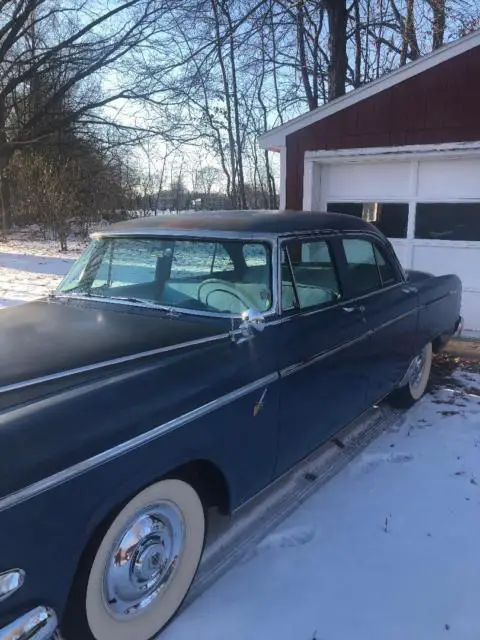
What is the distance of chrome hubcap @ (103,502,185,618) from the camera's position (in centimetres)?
208

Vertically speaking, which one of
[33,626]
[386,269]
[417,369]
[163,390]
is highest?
[386,269]

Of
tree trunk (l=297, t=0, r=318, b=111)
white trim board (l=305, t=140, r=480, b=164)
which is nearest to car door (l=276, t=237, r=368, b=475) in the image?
white trim board (l=305, t=140, r=480, b=164)

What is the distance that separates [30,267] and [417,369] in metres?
11.3

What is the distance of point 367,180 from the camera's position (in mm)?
7812

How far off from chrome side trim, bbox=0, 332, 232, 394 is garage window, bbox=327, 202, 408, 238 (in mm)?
5640

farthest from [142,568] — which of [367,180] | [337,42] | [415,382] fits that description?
[337,42]

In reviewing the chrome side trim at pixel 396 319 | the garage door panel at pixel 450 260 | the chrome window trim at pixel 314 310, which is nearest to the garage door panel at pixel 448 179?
the garage door panel at pixel 450 260

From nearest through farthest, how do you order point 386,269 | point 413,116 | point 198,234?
point 198,234 → point 386,269 → point 413,116

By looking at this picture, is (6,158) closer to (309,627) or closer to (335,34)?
(335,34)

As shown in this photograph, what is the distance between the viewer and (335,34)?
1313 cm

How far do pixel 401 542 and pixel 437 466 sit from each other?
3.23 ft

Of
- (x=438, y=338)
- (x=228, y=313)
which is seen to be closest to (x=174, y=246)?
(x=228, y=313)

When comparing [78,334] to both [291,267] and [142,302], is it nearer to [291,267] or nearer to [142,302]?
[142,302]

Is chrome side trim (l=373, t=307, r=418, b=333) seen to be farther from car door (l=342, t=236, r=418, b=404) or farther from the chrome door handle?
the chrome door handle
